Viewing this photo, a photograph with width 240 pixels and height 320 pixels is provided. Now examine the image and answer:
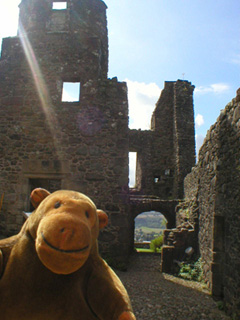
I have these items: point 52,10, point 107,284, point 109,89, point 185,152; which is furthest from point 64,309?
point 185,152

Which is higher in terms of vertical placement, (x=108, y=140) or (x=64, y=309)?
(x=108, y=140)

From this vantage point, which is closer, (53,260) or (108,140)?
(53,260)

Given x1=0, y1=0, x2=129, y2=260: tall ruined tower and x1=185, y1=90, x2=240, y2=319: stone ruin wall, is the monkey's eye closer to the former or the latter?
x1=185, y1=90, x2=240, y2=319: stone ruin wall

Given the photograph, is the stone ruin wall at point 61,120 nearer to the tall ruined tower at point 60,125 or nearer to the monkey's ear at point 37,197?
the tall ruined tower at point 60,125

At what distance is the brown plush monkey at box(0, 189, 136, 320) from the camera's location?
1.62m

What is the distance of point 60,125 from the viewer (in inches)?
331

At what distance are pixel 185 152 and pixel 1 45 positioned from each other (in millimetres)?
12078

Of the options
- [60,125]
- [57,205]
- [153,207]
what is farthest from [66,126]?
[153,207]

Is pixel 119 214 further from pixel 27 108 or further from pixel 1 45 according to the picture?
pixel 1 45

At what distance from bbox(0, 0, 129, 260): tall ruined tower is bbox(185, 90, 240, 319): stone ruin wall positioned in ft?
8.32

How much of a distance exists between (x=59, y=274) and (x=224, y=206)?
455cm

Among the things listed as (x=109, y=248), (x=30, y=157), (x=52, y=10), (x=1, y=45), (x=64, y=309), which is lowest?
(x=109, y=248)

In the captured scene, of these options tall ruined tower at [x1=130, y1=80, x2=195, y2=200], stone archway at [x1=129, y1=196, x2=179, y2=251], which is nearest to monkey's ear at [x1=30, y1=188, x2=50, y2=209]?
stone archway at [x1=129, y1=196, x2=179, y2=251]

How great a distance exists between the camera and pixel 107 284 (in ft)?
6.24
